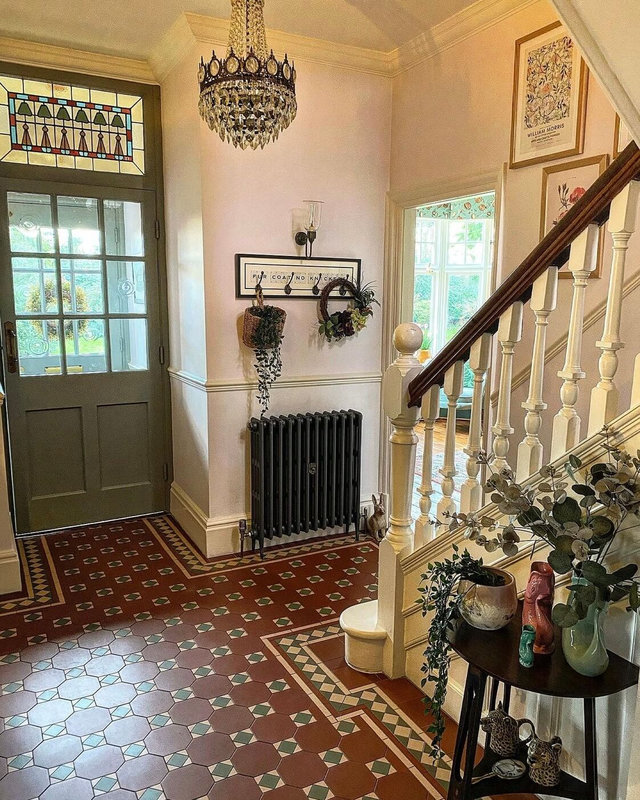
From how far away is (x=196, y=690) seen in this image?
8.56 ft

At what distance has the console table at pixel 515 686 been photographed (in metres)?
1.68

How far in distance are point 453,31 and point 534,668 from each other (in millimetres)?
3143

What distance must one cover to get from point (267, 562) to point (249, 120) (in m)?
2.44

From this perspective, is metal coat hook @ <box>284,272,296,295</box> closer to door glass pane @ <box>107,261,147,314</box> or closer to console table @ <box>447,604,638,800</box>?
door glass pane @ <box>107,261,147,314</box>

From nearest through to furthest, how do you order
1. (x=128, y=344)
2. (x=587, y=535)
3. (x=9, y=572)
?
(x=587, y=535) → (x=9, y=572) → (x=128, y=344)

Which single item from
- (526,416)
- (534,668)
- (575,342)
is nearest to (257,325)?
(526,416)

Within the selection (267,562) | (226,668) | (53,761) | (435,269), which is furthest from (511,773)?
(435,269)

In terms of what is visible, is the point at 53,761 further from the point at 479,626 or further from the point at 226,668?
the point at 479,626

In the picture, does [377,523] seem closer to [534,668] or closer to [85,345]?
[85,345]

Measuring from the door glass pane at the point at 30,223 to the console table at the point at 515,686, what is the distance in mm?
3372

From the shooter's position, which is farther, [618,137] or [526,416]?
[618,137]

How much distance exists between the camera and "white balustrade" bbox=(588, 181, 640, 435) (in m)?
1.71

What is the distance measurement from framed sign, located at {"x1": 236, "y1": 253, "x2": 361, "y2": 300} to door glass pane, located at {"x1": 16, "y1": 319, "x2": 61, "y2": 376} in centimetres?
126

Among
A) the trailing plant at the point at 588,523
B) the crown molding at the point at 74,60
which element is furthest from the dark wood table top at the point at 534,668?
the crown molding at the point at 74,60
